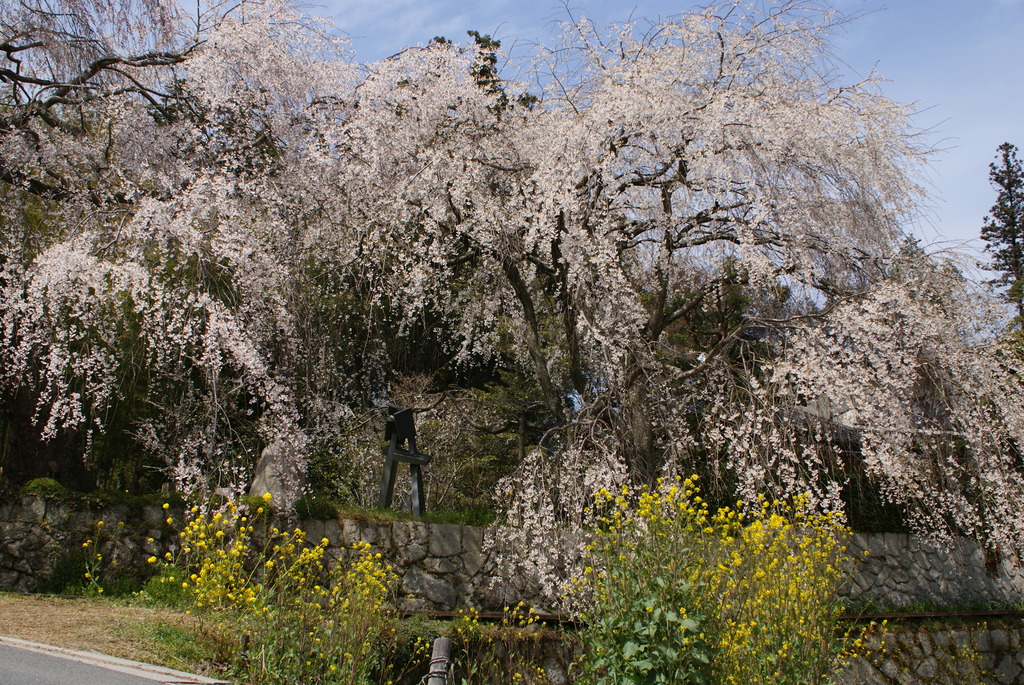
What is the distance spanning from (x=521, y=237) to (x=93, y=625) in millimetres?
4954

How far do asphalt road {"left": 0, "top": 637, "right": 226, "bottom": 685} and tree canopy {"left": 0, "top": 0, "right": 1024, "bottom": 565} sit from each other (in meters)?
2.61

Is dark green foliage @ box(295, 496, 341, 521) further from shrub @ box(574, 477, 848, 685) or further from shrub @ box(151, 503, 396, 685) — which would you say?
shrub @ box(574, 477, 848, 685)

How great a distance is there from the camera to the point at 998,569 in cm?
969

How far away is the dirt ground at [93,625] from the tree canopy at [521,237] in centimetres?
154

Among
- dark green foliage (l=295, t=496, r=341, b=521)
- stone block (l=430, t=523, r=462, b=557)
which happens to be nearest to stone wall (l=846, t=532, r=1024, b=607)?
stone block (l=430, t=523, r=462, b=557)

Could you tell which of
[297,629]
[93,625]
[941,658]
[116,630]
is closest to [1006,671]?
[941,658]

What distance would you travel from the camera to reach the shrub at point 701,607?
3.77 m

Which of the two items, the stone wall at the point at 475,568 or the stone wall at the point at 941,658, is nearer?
the stone wall at the point at 475,568

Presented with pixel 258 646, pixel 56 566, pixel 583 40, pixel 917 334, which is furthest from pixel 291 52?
pixel 917 334

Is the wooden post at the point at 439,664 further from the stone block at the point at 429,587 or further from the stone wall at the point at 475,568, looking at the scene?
the stone block at the point at 429,587

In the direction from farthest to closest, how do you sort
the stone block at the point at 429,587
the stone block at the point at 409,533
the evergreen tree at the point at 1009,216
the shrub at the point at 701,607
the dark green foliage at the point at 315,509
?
the evergreen tree at the point at 1009,216
the stone block at the point at 409,533
the stone block at the point at 429,587
the dark green foliage at the point at 315,509
the shrub at the point at 701,607

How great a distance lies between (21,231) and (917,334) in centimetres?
841

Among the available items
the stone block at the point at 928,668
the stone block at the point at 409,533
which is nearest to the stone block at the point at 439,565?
the stone block at the point at 409,533

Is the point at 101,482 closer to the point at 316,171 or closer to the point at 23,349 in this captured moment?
the point at 23,349
